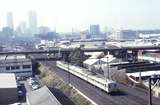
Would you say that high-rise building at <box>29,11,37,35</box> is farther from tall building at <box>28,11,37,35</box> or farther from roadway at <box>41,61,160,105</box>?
roadway at <box>41,61,160,105</box>

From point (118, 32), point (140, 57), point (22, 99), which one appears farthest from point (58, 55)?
point (118, 32)

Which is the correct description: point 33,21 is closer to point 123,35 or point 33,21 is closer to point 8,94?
point 123,35

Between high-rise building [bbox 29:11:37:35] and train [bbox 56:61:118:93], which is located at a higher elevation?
high-rise building [bbox 29:11:37:35]

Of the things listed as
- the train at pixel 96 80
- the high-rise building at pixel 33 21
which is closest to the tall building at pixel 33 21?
the high-rise building at pixel 33 21

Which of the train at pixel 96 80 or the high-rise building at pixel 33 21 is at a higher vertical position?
the high-rise building at pixel 33 21

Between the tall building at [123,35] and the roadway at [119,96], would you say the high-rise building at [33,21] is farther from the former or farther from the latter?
the roadway at [119,96]

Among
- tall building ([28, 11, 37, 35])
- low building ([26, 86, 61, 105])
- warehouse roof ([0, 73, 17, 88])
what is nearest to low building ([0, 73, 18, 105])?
warehouse roof ([0, 73, 17, 88])

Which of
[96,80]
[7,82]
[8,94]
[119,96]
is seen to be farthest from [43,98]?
[7,82]

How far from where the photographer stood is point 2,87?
2202 cm

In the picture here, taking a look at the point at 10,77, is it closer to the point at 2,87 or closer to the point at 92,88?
the point at 2,87

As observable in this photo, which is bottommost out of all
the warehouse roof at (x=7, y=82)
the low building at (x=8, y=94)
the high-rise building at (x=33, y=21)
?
the low building at (x=8, y=94)

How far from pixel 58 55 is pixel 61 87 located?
2548 cm

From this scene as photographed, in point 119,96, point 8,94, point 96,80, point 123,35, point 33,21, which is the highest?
point 33,21

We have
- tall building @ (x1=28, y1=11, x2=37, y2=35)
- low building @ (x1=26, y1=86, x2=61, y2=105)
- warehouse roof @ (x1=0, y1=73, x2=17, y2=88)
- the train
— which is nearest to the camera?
low building @ (x1=26, y1=86, x2=61, y2=105)
